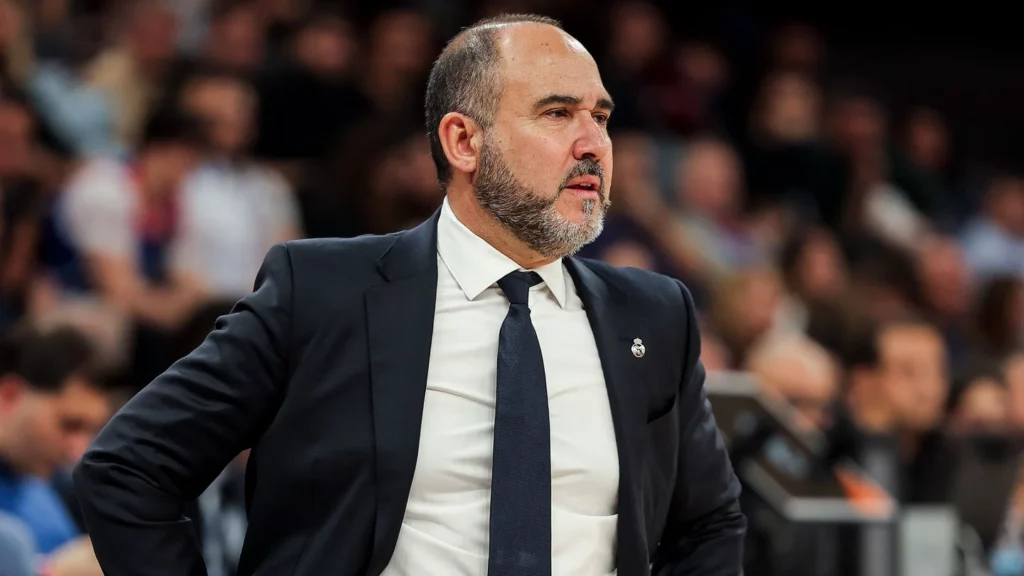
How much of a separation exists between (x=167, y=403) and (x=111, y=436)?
9 centimetres

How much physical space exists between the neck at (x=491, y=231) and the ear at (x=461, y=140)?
1.9 inches

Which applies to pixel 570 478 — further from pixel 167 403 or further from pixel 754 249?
pixel 754 249

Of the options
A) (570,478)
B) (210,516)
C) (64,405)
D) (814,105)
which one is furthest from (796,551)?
(814,105)

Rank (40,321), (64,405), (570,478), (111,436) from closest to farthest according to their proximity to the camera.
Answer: (111,436)
(570,478)
(64,405)
(40,321)

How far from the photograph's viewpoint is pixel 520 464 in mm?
2285

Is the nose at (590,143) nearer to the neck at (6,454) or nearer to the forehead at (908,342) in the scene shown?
the neck at (6,454)

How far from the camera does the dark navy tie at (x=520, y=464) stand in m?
2.24

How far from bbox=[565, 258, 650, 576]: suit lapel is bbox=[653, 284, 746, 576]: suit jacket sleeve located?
14 cm

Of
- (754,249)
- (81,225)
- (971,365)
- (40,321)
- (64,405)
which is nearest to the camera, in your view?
(64,405)

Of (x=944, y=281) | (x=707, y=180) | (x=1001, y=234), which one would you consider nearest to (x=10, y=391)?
(x=707, y=180)

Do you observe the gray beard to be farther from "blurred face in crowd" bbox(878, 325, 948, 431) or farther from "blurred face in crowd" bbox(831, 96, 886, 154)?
"blurred face in crowd" bbox(831, 96, 886, 154)

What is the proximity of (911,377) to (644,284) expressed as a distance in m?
3.71

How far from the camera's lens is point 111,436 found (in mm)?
2188

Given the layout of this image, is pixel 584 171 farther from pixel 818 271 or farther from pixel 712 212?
pixel 712 212
